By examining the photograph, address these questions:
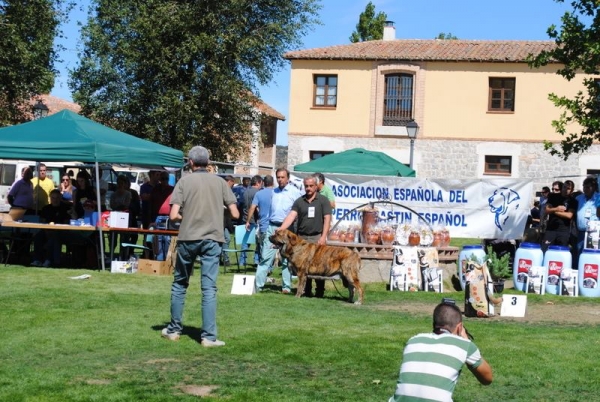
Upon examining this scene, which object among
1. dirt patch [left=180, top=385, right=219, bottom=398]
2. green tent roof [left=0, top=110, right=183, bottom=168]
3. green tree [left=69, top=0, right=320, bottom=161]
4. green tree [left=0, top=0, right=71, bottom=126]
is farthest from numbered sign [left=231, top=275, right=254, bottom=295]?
green tree [left=69, top=0, right=320, bottom=161]

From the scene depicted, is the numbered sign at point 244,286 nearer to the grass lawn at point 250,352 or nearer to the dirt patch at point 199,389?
the grass lawn at point 250,352

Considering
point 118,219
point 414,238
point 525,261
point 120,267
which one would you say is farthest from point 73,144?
point 525,261

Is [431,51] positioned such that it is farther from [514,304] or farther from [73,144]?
[514,304]

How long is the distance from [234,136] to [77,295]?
85.3 ft

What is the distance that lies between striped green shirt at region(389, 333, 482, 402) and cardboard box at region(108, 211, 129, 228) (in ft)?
42.9

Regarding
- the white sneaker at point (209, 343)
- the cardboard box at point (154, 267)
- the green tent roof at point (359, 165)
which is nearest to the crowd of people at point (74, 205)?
the cardboard box at point (154, 267)

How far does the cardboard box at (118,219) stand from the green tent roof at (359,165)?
22.9 feet

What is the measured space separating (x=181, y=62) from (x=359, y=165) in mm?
14697

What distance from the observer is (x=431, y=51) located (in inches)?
1658

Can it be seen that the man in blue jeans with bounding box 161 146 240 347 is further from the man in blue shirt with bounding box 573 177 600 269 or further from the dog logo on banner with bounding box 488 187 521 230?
the dog logo on banner with bounding box 488 187 521 230

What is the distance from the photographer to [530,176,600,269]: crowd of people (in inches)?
686

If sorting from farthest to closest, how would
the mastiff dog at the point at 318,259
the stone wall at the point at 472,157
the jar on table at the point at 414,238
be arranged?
the stone wall at the point at 472,157, the jar on table at the point at 414,238, the mastiff dog at the point at 318,259

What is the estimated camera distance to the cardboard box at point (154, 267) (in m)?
17.8

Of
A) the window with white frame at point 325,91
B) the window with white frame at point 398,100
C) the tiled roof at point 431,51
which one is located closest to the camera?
the tiled roof at point 431,51
